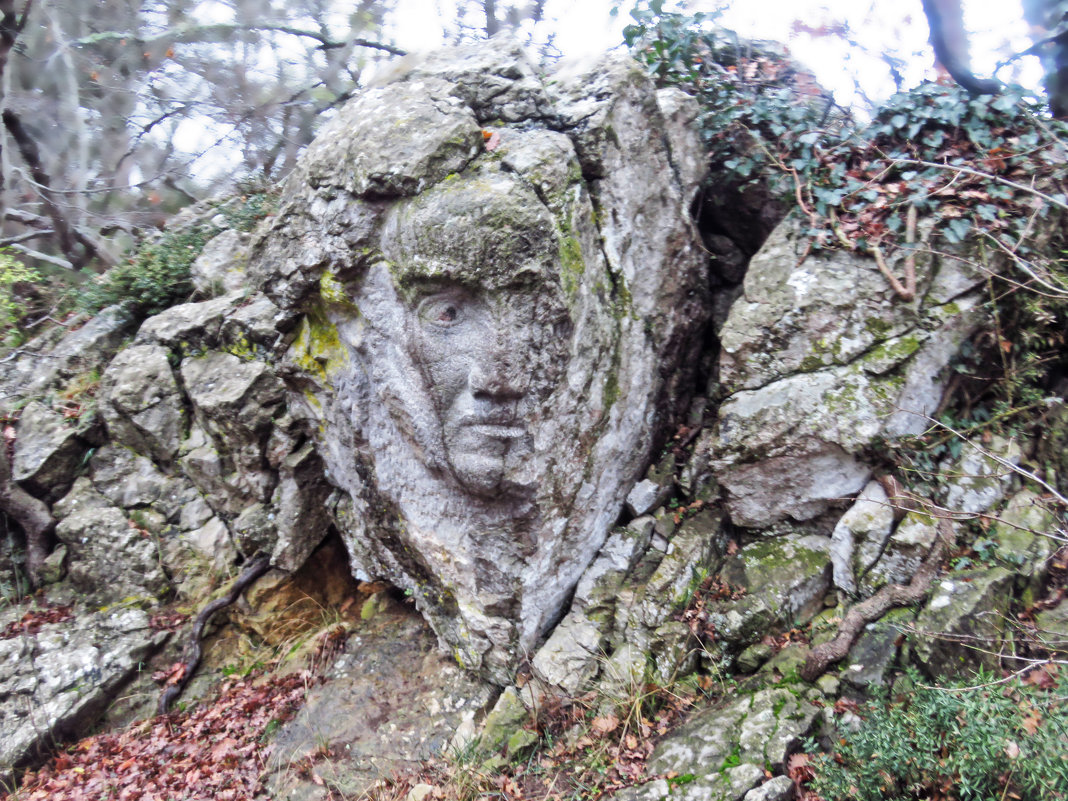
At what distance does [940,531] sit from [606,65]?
3966 millimetres

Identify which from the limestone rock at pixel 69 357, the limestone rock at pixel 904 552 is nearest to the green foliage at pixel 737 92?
the limestone rock at pixel 904 552

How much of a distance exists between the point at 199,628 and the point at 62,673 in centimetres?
107

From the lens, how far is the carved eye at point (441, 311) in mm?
4160

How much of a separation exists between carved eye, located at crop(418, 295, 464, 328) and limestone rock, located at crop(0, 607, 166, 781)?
4.10 meters

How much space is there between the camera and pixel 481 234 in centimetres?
383

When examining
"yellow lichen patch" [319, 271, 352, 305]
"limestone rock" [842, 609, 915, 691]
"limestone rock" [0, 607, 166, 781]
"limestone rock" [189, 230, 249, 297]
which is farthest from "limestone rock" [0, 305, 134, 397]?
"limestone rock" [842, 609, 915, 691]

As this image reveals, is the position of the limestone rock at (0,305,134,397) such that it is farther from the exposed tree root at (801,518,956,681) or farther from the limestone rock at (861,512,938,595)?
the limestone rock at (861,512,938,595)

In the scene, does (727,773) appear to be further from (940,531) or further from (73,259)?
(73,259)

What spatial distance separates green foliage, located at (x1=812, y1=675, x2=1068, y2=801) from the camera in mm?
2695

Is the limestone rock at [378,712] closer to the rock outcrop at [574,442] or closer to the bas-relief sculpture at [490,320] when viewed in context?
the rock outcrop at [574,442]

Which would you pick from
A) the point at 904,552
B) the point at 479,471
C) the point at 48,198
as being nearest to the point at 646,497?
the point at 479,471

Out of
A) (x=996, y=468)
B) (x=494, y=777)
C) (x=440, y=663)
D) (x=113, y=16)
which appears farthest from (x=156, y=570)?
(x=113, y=16)

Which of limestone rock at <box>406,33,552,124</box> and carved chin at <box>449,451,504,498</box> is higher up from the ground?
limestone rock at <box>406,33,552,124</box>

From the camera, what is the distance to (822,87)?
532 cm
